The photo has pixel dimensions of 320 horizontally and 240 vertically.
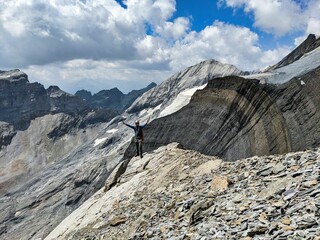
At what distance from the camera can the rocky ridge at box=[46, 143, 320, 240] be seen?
11861 millimetres

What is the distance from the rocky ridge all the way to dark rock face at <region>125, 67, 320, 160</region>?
516 centimetres

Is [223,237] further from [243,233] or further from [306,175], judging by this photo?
[306,175]

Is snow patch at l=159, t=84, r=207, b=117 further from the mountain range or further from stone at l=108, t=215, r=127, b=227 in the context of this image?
stone at l=108, t=215, r=127, b=227

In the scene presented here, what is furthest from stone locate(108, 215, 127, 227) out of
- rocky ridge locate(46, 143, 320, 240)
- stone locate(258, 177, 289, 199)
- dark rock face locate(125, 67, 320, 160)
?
dark rock face locate(125, 67, 320, 160)

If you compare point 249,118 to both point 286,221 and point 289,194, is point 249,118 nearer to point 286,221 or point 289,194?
point 289,194

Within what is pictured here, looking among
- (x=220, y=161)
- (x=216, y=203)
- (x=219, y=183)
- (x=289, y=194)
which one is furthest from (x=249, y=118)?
(x=289, y=194)

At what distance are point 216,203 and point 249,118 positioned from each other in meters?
16.0

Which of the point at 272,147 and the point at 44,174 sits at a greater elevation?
the point at 272,147

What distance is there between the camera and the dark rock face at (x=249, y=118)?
25.0 m

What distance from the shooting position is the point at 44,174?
196625 millimetres

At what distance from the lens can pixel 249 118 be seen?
30500 millimetres

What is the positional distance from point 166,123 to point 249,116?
651 inches

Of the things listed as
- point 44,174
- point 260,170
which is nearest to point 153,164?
point 260,170

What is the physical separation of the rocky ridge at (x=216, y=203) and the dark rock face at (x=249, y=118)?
203 inches
